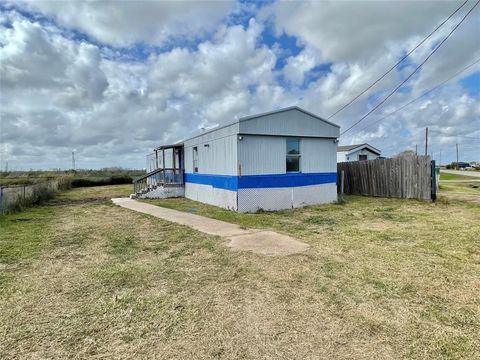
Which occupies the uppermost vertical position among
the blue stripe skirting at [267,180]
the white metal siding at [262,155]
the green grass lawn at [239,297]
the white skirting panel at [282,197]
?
the white metal siding at [262,155]

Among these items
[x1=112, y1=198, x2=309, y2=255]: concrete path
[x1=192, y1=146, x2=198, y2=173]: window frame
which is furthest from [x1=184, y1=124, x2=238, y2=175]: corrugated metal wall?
[x1=112, y1=198, x2=309, y2=255]: concrete path

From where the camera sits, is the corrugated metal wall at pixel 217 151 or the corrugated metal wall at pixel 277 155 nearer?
the corrugated metal wall at pixel 277 155

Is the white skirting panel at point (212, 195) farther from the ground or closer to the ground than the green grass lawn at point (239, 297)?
farther from the ground

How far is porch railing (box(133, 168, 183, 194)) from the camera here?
1803 cm

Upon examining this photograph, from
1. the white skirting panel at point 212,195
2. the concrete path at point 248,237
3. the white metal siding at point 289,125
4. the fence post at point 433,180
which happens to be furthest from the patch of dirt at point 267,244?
the fence post at point 433,180

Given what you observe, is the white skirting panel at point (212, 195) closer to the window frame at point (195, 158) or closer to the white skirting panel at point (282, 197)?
the white skirting panel at point (282, 197)

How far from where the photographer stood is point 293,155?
503 inches

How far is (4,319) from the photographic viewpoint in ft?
11.4

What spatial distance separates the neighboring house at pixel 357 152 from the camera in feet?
81.8

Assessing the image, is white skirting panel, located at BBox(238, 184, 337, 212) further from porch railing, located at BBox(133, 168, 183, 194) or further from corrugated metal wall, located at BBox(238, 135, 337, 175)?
porch railing, located at BBox(133, 168, 183, 194)

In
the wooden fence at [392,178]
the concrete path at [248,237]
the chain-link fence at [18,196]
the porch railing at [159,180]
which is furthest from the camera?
the porch railing at [159,180]

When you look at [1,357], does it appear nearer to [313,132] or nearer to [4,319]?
[4,319]

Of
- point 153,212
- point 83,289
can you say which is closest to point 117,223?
point 153,212

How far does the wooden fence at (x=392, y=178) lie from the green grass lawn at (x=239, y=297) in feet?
22.4
